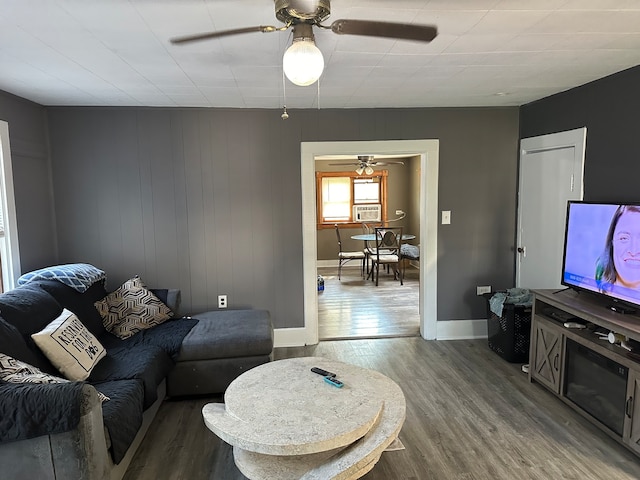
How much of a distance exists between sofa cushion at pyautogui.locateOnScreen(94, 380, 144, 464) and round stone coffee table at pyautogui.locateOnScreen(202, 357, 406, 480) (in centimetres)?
45

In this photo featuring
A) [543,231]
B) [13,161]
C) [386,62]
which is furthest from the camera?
[543,231]

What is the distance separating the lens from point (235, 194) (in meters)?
4.16

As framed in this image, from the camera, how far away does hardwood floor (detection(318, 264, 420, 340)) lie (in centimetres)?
477

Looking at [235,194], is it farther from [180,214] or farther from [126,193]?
[126,193]

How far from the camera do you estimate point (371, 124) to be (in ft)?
13.9

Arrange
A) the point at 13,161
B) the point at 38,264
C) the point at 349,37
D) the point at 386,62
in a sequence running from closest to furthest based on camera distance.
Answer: the point at 349,37, the point at 386,62, the point at 13,161, the point at 38,264

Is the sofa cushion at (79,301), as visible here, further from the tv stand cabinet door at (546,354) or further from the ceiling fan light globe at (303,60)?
the tv stand cabinet door at (546,354)

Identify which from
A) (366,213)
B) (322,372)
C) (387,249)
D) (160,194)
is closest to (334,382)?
(322,372)

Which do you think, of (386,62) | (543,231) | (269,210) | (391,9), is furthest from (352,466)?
(543,231)

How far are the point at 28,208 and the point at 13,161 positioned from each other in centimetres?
40

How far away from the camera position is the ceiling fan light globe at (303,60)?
1.58 metres

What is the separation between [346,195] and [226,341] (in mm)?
5893

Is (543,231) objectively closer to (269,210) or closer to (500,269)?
(500,269)

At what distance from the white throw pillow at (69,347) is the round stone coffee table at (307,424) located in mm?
912
